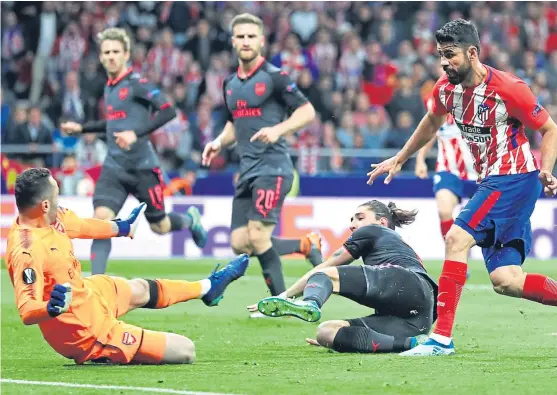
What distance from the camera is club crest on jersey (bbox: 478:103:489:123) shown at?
309 inches

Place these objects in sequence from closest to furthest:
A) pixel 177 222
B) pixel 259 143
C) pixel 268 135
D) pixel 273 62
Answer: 1. pixel 268 135
2. pixel 259 143
3. pixel 177 222
4. pixel 273 62

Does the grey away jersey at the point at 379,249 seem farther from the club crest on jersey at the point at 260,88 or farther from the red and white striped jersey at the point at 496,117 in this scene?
the club crest on jersey at the point at 260,88

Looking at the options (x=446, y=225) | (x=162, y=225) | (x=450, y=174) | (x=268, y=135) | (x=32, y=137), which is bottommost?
(x=162, y=225)

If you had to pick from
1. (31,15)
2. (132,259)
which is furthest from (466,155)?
(31,15)

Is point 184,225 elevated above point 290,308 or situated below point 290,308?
below

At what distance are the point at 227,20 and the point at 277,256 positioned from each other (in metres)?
12.1

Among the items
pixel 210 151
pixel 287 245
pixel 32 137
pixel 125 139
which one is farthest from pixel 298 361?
pixel 32 137

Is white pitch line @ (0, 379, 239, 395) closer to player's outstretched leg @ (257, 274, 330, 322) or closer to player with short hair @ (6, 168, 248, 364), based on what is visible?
player with short hair @ (6, 168, 248, 364)

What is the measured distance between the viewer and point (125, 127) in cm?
1255

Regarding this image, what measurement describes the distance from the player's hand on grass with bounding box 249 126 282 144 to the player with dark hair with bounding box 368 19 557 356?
2.48m

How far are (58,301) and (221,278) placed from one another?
1.59m

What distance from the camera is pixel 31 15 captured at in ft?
73.8

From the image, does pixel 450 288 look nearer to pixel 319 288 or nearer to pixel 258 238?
pixel 319 288

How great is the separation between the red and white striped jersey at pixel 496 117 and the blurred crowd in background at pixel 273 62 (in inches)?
453
